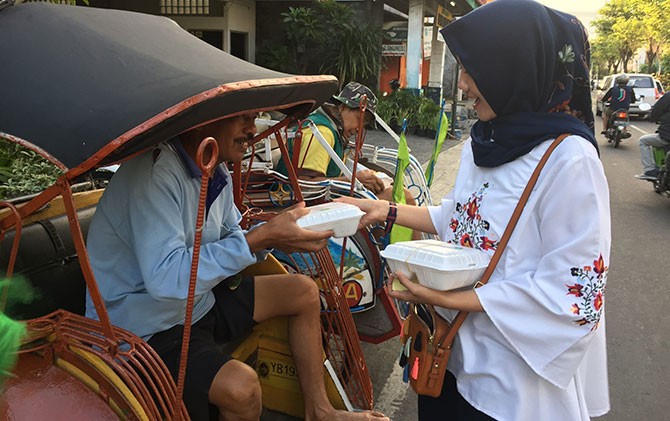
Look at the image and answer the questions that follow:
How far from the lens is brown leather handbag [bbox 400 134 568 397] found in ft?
4.71

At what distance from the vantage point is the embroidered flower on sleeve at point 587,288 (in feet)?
4.38

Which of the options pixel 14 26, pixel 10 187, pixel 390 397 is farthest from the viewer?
pixel 390 397

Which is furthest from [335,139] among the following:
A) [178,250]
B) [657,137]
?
[657,137]

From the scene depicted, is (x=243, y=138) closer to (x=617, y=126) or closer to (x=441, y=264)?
(x=441, y=264)

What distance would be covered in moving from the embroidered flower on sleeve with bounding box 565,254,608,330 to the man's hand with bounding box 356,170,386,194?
2.36m

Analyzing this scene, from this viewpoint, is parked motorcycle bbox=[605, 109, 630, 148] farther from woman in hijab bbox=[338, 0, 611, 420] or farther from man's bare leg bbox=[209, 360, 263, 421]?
man's bare leg bbox=[209, 360, 263, 421]

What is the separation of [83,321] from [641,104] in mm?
20814

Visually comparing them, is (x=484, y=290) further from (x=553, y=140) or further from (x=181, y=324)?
(x=181, y=324)

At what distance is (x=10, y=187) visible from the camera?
99.1 inches

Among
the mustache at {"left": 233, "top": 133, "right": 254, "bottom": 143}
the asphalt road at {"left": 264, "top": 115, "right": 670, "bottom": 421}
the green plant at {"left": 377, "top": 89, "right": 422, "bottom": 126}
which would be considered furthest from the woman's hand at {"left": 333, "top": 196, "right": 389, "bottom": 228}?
the green plant at {"left": 377, "top": 89, "right": 422, "bottom": 126}

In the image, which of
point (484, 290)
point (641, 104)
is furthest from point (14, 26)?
point (641, 104)

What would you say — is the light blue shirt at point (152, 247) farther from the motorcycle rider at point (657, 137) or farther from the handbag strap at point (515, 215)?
the motorcycle rider at point (657, 137)

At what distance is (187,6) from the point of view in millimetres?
11062

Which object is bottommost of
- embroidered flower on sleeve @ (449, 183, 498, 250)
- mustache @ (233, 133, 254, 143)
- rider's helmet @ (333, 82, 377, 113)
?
embroidered flower on sleeve @ (449, 183, 498, 250)
